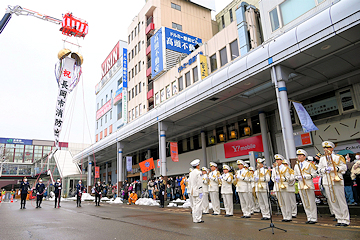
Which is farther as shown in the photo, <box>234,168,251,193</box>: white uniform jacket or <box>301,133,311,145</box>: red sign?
<box>301,133,311,145</box>: red sign

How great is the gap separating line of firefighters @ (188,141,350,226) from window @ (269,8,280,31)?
977 cm

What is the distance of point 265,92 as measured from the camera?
53.3 feet

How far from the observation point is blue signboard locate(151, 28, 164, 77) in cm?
2822

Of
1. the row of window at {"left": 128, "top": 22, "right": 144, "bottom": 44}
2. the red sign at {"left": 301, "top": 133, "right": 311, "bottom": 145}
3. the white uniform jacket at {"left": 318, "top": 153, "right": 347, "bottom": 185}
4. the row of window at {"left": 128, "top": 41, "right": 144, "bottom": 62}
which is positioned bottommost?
the white uniform jacket at {"left": 318, "top": 153, "right": 347, "bottom": 185}

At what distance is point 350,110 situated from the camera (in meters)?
14.6

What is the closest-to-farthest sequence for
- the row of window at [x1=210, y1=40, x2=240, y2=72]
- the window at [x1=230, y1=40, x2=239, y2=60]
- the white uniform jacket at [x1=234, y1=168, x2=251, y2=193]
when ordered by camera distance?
the white uniform jacket at [x1=234, y1=168, x2=251, y2=193]
the window at [x1=230, y1=40, x2=239, y2=60]
the row of window at [x1=210, y1=40, x2=240, y2=72]

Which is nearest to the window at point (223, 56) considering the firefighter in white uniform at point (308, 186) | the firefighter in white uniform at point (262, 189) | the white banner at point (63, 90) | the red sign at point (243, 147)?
the red sign at point (243, 147)

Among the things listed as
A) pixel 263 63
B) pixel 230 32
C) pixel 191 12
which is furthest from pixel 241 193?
pixel 191 12

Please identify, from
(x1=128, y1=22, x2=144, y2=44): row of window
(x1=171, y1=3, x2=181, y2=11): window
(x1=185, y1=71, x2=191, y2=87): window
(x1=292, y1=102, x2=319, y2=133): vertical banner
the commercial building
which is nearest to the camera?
the commercial building

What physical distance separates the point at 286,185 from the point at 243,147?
13.0 m

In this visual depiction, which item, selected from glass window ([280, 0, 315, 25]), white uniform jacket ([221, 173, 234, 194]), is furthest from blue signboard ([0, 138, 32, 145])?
white uniform jacket ([221, 173, 234, 194])

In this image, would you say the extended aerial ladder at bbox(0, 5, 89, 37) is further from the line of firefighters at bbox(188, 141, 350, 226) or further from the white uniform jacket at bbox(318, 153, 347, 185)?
the white uniform jacket at bbox(318, 153, 347, 185)

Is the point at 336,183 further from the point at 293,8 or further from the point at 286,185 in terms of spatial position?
the point at 293,8

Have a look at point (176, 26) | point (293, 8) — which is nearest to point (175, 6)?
point (176, 26)
